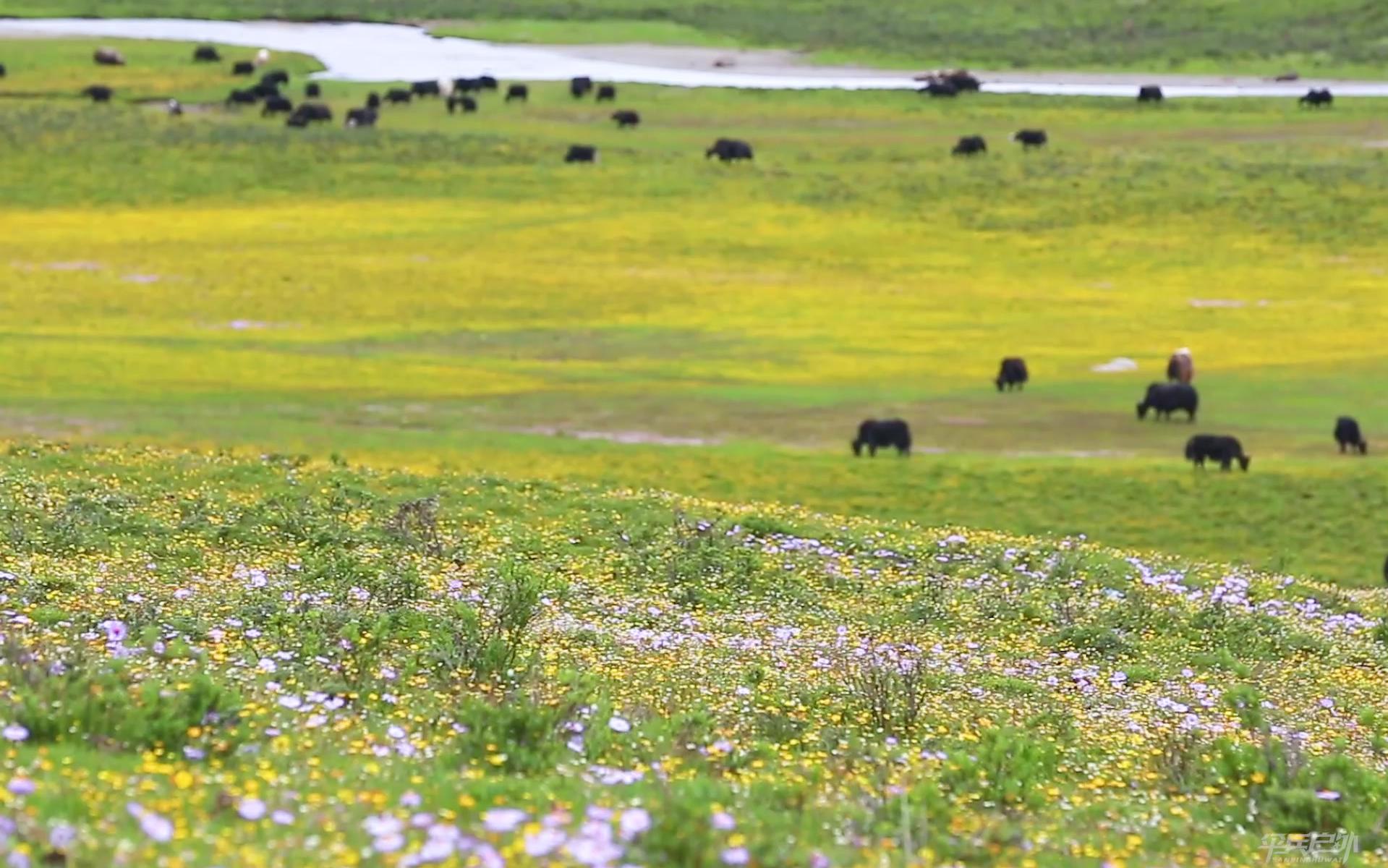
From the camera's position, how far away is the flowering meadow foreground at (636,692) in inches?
249

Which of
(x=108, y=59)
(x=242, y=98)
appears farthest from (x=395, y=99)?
(x=108, y=59)

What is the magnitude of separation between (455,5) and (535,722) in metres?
138

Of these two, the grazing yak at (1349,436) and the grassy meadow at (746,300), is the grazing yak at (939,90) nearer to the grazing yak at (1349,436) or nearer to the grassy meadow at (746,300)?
the grassy meadow at (746,300)

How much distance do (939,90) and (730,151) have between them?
24.2m

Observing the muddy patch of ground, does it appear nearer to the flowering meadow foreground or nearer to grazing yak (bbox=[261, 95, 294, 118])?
the flowering meadow foreground

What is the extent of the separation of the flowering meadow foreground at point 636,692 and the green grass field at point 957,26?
9250 centimetres

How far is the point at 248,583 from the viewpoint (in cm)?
1291

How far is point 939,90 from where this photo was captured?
90812 mm

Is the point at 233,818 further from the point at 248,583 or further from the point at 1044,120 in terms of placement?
the point at 1044,120

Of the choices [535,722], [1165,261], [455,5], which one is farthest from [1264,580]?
[455,5]

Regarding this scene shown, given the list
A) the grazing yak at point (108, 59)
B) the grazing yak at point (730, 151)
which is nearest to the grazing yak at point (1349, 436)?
the grazing yak at point (730, 151)

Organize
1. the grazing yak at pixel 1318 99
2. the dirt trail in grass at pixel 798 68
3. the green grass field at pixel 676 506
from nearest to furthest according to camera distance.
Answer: the green grass field at pixel 676 506 < the grazing yak at pixel 1318 99 < the dirt trail in grass at pixel 798 68

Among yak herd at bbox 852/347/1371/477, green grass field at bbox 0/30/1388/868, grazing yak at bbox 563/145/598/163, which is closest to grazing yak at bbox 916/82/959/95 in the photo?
green grass field at bbox 0/30/1388/868

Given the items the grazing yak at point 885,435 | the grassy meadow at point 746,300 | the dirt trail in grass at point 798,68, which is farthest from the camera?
the dirt trail in grass at point 798,68
